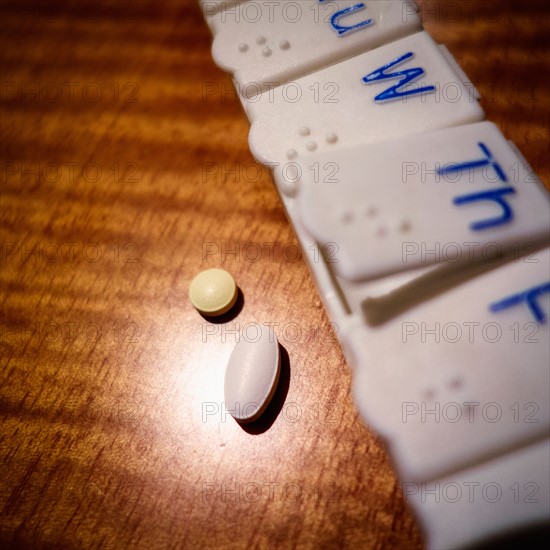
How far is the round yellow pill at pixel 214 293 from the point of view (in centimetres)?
63

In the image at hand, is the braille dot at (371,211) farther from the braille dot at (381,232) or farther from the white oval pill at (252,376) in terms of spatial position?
the white oval pill at (252,376)

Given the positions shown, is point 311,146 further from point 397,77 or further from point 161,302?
point 161,302

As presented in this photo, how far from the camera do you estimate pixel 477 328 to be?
1.33ft

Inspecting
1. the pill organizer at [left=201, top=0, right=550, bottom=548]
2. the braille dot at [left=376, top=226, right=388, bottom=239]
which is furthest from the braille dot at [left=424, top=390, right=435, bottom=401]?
the braille dot at [left=376, top=226, right=388, bottom=239]

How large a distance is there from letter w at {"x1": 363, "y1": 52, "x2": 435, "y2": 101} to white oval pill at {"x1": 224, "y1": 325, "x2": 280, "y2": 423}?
33 centimetres

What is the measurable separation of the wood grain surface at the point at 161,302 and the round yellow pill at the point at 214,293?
2 centimetres

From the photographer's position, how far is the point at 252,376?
56cm

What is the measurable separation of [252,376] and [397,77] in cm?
41

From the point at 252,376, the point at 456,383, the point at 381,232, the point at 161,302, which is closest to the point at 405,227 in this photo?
the point at 381,232

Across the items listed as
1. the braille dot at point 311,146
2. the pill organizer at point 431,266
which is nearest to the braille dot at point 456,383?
the pill organizer at point 431,266

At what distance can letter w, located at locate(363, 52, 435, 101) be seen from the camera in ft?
1.75

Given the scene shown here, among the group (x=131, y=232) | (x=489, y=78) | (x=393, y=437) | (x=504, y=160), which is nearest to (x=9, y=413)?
(x=131, y=232)

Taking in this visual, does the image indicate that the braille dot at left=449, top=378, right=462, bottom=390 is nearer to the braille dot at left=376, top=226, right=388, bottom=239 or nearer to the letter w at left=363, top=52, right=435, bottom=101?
the braille dot at left=376, top=226, right=388, bottom=239

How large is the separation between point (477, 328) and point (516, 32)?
2.23ft
